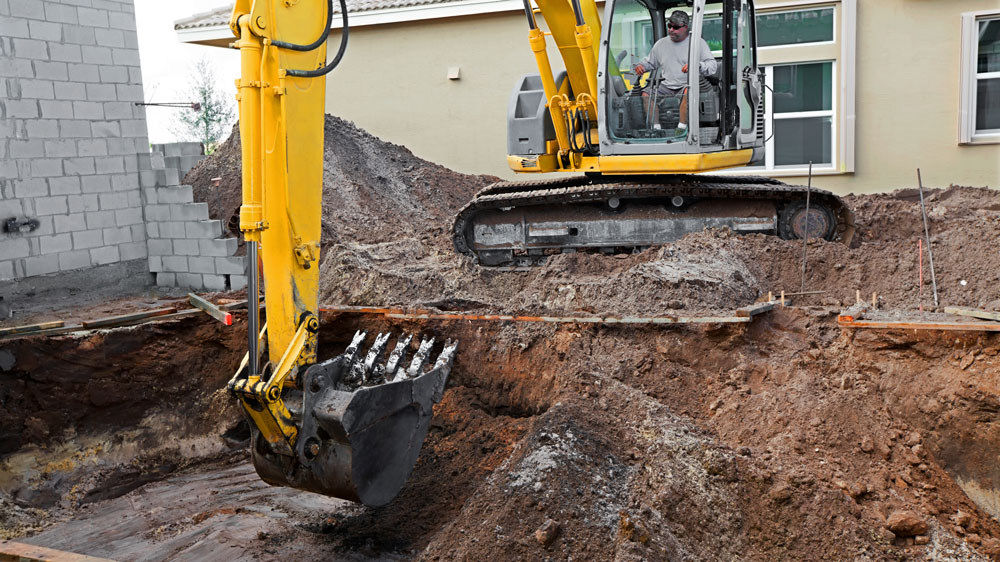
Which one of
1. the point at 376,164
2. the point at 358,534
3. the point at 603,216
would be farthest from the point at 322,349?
the point at 376,164

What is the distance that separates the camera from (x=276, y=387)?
12.0ft

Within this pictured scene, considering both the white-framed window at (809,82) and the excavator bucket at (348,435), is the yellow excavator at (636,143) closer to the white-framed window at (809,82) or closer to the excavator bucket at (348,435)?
the excavator bucket at (348,435)

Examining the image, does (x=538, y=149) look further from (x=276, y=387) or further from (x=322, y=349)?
(x=276, y=387)

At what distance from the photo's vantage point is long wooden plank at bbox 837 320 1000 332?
14.3ft

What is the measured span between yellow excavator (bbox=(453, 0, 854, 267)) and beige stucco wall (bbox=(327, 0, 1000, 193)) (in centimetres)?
439

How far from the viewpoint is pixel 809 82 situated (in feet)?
38.3

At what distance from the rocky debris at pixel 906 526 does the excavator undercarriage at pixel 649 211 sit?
4.08 m

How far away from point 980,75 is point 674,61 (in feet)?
20.6

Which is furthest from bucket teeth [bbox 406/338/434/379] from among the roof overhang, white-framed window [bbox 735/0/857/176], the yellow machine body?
the roof overhang

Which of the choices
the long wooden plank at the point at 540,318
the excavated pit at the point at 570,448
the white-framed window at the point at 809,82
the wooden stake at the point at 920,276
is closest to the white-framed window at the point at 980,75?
the white-framed window at the point at 809,82

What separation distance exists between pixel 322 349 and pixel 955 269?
4841mm

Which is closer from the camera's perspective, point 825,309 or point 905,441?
point 905,441

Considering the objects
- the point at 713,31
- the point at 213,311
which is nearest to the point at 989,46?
the point at 713,31

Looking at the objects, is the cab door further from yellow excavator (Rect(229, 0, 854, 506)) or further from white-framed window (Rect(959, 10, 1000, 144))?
white-framed window (Rect(959, 10, 1000, 144))
